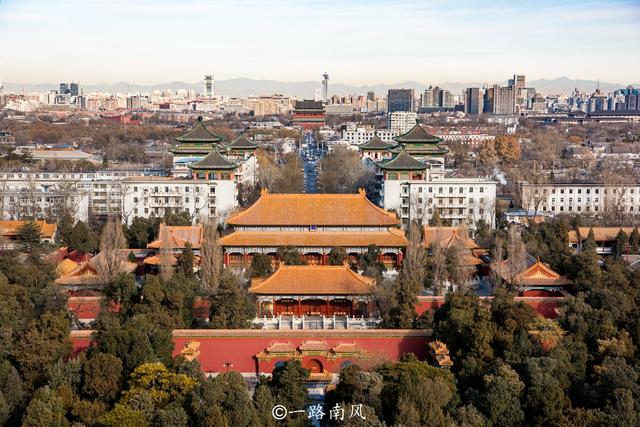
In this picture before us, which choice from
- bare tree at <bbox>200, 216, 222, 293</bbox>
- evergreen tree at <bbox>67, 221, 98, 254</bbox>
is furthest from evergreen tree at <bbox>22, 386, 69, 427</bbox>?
evergreen tree at <bbox>67, 221, 98, 254</bbox>

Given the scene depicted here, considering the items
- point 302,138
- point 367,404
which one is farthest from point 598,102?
point 367,404

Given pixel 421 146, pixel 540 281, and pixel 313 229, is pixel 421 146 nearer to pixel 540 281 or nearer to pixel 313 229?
pixel 313 229

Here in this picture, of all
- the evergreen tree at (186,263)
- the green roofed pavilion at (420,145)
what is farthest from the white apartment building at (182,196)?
the evergreen tree at (186,263)

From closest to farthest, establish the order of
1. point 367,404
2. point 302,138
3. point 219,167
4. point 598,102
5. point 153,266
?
point 367,404, point 153,266, point 219,167, point 302,138, point 598,102

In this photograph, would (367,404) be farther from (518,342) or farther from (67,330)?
(67,330)

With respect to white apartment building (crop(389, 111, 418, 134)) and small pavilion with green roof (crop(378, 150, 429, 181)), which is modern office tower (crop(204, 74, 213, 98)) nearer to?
white apartment building (crop(389, 111, 418, 134))

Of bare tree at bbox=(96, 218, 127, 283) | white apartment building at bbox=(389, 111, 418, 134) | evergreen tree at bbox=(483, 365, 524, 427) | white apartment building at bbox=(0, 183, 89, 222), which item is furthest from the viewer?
white apartment building at bbox=(389, 111, 418, 134)
